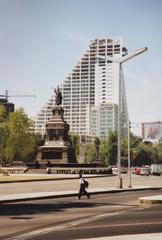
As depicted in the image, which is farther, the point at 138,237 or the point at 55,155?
the point at 55,155

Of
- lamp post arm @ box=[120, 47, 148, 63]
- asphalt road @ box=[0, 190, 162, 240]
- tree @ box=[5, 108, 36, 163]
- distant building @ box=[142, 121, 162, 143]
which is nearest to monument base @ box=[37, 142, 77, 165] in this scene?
distant building @ box=[142, 121, 162, 143]

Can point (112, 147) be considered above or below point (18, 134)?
below

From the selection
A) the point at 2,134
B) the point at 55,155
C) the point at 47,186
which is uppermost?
the point at 2,134

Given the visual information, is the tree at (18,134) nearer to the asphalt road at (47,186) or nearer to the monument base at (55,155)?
the monument base at (55,155)

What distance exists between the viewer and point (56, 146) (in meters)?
73.0

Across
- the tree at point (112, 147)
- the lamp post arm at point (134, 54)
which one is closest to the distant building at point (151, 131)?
the lamp post arm at point (134, 54)

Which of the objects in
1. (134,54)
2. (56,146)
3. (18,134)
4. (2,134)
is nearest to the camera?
(134,54)

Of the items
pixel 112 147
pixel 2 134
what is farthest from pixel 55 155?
pixel 112 147

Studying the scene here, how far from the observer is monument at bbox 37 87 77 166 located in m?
72.9

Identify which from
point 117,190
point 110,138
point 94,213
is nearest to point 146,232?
point 94,213

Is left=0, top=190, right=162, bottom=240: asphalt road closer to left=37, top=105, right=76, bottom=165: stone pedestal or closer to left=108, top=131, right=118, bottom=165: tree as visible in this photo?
left=37, top=105, right=76, bottom=165: stone pedestal

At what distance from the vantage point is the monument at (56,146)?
72.9 m

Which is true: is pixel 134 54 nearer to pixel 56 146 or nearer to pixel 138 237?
pixel 138 237

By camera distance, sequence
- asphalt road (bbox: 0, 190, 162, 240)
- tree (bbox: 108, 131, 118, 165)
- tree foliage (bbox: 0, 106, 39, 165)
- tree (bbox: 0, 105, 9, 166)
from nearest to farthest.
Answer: asphalt road (bbox: 0, 190, 162, 240)
tree (bbox: 0, 105, 9, 166)
tree foliage (bbox: 0, 106, 39, 165)
tree (bbox: 108, 131, 118, 165)
